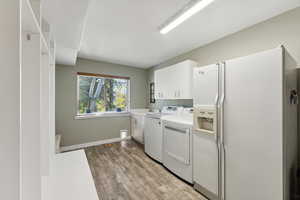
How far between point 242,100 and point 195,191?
1449mm

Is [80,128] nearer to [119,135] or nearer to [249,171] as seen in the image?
[119,135]

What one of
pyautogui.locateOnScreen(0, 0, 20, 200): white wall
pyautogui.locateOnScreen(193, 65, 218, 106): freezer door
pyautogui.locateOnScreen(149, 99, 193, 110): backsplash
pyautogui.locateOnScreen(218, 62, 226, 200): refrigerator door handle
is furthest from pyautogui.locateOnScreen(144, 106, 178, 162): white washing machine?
pyautogui.locateOnScreen(0, 0, 20, 200): white wall

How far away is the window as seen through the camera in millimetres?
3758

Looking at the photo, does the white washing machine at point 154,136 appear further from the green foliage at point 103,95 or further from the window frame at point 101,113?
the green foliage at point 103,95

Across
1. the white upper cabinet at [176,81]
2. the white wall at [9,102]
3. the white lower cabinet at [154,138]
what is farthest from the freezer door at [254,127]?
the white wall at [9,102]

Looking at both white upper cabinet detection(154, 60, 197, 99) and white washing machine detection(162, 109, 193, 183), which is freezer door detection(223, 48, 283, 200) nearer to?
white washing machine detection(162, 109, 193, 183)

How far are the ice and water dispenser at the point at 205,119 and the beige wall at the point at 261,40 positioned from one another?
1186mm

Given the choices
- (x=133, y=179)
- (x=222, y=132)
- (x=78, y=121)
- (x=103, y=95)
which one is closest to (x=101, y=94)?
(x=103, y=95)

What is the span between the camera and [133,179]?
2.18 metres

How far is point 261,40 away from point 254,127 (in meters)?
1.41

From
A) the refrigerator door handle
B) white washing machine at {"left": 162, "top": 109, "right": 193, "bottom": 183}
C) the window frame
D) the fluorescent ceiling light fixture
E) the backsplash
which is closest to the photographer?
the fluorescent ceiling light fixture

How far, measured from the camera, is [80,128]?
11.8 ft

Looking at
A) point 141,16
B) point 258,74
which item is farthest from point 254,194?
point 141,16

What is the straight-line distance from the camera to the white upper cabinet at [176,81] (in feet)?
8.76
